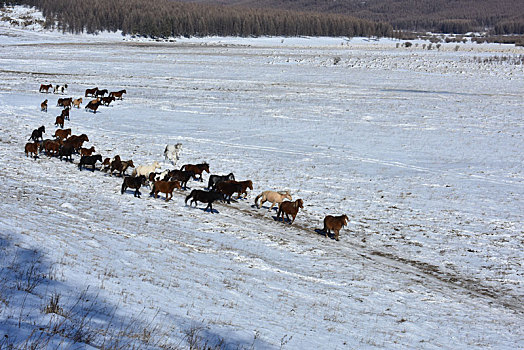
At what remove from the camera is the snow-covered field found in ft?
25.1

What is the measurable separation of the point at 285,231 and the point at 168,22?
12807 cm

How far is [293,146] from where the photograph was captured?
25109mm

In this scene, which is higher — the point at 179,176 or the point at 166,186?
the point at 179,176

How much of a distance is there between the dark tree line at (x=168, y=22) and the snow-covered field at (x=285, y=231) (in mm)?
108751

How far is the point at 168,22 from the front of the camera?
5148 inches

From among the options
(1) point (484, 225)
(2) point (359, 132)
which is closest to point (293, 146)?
(2) point (359, 132)

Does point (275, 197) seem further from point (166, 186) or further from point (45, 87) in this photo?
point (45, 87)

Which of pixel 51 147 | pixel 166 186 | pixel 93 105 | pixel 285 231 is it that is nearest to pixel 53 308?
pixel 285 231

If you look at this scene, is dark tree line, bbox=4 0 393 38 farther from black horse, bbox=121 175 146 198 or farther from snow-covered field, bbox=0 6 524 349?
black horse, bbox=121 175 146 198

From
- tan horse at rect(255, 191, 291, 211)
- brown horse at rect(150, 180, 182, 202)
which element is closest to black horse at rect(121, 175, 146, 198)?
brown horse at rect(150, 180, 182, 202)

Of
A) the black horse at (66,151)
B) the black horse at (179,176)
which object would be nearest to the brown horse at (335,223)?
the black horse at (179,176)

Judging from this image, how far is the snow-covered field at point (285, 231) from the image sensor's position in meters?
7.65

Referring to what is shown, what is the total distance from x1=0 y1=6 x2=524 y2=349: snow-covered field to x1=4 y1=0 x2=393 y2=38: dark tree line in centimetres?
10875

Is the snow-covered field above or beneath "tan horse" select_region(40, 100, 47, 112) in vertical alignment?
beneath
